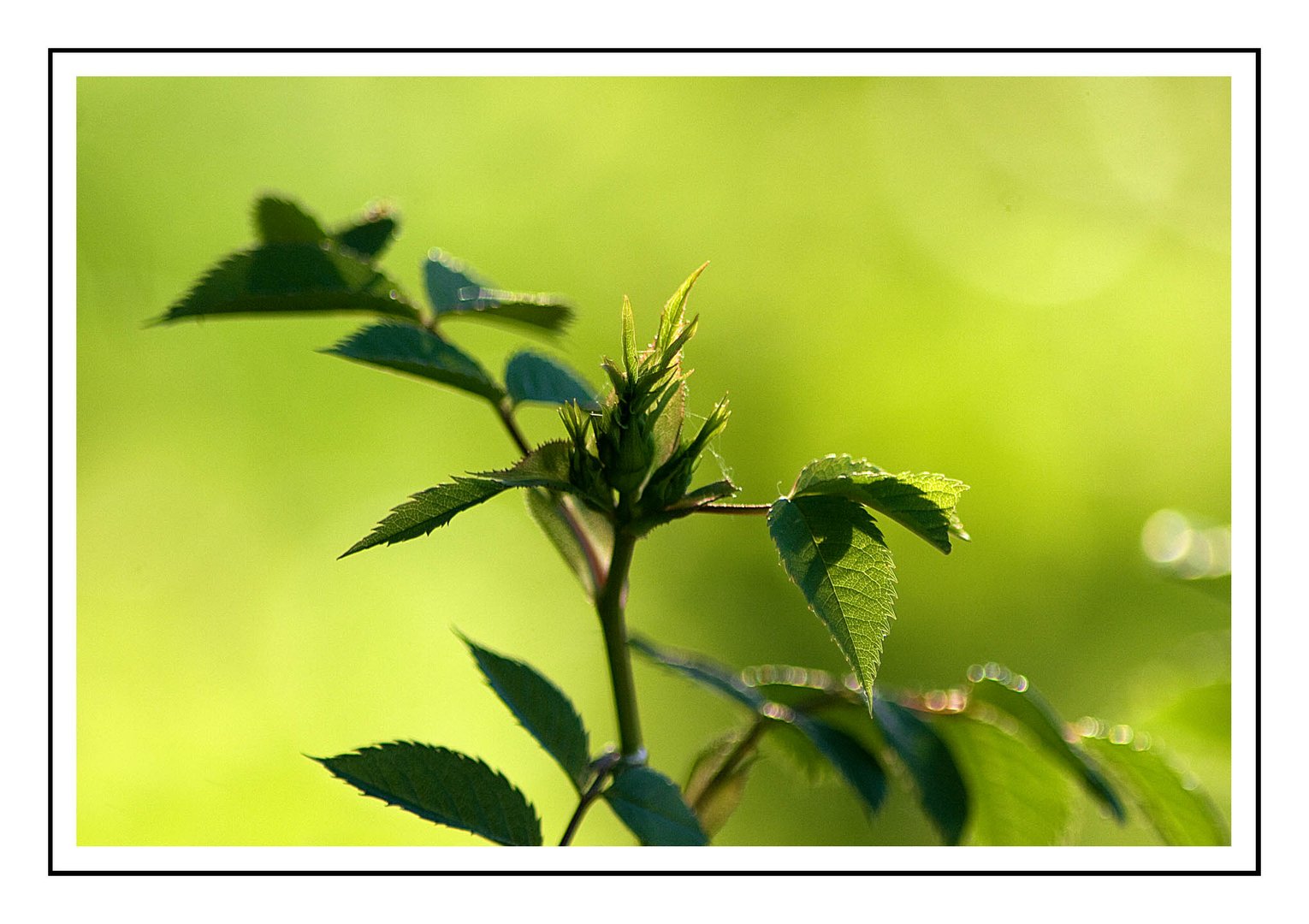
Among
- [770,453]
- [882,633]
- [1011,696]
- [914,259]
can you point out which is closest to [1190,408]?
[914,259]

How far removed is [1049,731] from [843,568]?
449 millimetres

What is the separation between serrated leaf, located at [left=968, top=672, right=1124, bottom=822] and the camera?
3.14 ft

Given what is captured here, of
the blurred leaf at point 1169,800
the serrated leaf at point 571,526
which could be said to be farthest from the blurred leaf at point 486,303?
the blurred leaf at point 1169,800

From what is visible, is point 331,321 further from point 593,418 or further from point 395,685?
point 593,418

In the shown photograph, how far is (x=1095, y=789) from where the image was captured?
3.14 feet

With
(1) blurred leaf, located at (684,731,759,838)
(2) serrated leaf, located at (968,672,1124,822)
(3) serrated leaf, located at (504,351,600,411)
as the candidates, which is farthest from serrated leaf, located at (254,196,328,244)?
(2) serrated leaf, located at (968,672,1124,822)

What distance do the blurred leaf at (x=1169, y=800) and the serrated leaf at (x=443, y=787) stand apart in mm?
636

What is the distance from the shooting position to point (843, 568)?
0.67m

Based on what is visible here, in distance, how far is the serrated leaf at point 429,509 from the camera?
2.07 feet

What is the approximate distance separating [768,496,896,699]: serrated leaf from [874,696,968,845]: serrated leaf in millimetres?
369

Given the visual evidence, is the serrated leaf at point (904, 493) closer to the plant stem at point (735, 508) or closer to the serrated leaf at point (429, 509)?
the plant stem at point (735, 508)

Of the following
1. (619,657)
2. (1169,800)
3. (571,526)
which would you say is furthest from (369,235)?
(1169,800)
